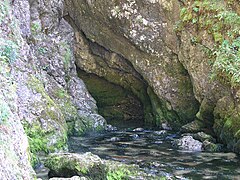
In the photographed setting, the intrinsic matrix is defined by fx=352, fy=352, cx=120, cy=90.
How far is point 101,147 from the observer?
9.57 meters

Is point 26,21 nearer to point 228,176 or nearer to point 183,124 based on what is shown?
point 183,124

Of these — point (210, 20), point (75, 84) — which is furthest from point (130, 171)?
point (75, 84)

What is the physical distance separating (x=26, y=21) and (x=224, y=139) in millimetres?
7214

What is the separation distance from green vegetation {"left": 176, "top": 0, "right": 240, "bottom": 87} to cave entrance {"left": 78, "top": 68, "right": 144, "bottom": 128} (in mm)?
5618

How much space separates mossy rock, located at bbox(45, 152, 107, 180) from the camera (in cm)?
570

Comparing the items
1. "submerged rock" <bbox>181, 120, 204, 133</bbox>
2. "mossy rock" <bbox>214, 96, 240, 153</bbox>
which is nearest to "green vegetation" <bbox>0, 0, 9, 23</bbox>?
"mossy rock" <bbox>214, 96, 240, 153</bbox>

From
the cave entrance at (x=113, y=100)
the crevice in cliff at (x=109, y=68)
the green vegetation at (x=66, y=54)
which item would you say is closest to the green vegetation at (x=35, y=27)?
the green vegetation at (x=66, y=54)

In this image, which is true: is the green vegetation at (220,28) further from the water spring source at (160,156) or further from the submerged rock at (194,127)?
the water spring source at (160,156)

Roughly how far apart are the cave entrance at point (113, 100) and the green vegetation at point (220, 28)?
562 cm

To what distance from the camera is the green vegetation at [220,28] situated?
32.4ft

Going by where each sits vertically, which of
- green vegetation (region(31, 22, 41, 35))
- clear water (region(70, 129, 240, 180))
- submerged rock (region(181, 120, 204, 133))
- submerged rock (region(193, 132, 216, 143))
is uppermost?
green vegetation (region(31, 22, 41, 35))

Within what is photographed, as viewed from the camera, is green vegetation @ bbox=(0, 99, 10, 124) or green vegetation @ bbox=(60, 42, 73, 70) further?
green vegetation @ bbox=(60, 42, 73, 70)

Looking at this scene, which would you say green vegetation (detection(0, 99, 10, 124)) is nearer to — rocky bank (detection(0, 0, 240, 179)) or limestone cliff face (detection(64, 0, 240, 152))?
rocky bank (detection(0, 0, 240, 179))

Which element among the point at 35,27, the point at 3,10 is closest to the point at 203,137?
the point at 3,10
